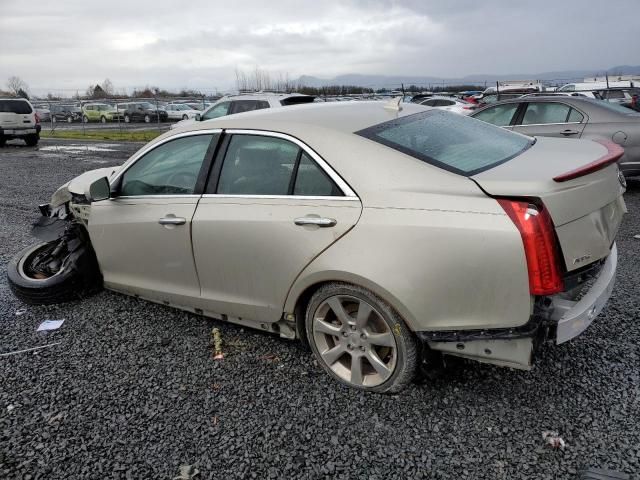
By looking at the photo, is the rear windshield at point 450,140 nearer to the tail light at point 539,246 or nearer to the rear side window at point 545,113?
the tail light at point 539,246

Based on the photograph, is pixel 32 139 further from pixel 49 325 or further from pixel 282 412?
pixel 282 412

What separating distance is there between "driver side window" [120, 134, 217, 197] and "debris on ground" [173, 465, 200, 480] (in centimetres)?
172

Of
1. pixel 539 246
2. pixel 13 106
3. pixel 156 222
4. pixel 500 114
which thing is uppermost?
pixel 13 106

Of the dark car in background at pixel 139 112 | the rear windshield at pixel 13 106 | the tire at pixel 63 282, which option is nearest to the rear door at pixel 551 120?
the tire at pixel 63 282

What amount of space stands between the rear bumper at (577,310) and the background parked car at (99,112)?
1431 inches

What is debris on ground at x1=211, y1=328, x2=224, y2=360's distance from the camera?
11.2ft

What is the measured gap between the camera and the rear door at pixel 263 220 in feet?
9.05

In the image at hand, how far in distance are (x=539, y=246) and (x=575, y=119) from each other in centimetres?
657

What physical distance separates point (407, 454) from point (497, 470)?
0.41 meters

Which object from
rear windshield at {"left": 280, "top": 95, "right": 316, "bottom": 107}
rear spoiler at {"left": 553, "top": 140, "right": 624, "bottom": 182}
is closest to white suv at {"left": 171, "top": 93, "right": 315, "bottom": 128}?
rear windshield at {"left": 280, "top": 95, "right": 316, "bottom": 107}

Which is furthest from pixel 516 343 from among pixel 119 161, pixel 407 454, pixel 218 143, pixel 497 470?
pixel 119 161

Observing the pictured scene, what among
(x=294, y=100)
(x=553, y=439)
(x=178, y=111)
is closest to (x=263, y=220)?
(x=553, y=439)

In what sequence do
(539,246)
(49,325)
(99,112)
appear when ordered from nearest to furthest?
(539,246)
(49,325)
(99,112)

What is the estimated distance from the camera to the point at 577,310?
245 centimetres
